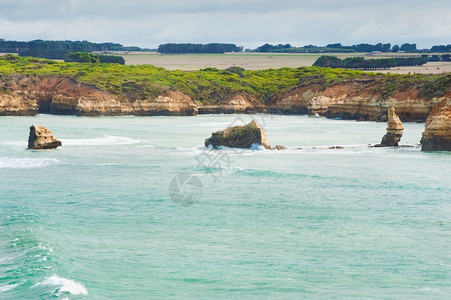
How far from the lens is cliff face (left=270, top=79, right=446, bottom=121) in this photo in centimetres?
8281

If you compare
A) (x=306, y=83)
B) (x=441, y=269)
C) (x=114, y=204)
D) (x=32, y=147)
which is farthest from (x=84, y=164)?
(x=306, y=83)

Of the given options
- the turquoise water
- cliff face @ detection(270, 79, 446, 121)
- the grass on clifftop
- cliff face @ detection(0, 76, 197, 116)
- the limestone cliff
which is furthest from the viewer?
the limestone cliff

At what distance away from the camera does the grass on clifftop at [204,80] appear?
300ft

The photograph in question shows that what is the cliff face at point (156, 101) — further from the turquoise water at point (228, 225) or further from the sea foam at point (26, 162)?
the sea foam at point (26, 162)

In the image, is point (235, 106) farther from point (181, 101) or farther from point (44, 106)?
point (44, 106)

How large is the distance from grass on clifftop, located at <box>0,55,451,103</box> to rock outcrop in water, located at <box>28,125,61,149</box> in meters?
46.3

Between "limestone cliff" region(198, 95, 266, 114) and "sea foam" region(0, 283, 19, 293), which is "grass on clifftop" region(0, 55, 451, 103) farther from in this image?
"sea foam" region(0, 283, 19, 293)

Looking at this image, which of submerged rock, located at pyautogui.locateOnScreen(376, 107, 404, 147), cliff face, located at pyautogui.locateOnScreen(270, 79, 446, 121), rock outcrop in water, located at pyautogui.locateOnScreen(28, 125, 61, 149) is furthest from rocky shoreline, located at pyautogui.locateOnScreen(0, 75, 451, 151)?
rock outcrop in water, located at pyautogui.locateOnScreen(28, 125, 61, 149)

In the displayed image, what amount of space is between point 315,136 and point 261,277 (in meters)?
46.5

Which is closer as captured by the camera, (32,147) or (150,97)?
(32,147)

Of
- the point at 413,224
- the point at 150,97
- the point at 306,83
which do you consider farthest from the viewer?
the point at 306,83

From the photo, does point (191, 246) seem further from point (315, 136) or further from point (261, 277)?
point (315, 136)

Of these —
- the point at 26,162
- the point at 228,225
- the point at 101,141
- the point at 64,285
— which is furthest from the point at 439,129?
the point at 64,285

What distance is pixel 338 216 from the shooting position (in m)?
28.8
